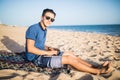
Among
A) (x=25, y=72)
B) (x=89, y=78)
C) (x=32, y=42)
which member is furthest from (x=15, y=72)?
(x=89, y=78)

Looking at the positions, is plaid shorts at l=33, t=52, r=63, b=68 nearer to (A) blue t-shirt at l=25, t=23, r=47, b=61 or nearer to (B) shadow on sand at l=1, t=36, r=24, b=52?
(A) blue t-shirt at l=25, t=23, r=47, b=61

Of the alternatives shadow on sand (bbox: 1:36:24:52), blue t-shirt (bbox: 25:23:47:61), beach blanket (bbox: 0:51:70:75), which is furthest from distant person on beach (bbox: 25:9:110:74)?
shadow on sand (bbox: 1:36:24:52)

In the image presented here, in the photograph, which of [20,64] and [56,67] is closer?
[56,67]

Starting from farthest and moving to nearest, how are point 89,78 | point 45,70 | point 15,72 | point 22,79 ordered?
1. point 45,70
2. point 15,72
3. point 89,78
4. point 22,79

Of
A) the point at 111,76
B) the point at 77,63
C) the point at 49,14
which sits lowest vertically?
the point at 111,76

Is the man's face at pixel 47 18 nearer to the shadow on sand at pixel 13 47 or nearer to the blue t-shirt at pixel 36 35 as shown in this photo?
the blue t-shirt at pixel 36 35

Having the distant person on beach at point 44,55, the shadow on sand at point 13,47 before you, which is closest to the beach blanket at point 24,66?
the distant person on beach at point 44,55

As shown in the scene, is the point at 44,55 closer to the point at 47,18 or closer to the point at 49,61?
the point at 49,61

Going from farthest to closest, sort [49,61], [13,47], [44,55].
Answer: [13,47], [44,55], [49,61]

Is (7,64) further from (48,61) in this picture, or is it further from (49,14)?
(49,14)

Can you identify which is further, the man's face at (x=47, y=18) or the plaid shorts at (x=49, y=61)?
the man's face at (x=47, y=18)

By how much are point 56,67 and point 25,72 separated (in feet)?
2.38

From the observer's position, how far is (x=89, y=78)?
118 inches

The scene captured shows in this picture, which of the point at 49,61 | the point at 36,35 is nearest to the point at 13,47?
the point at 36,35
